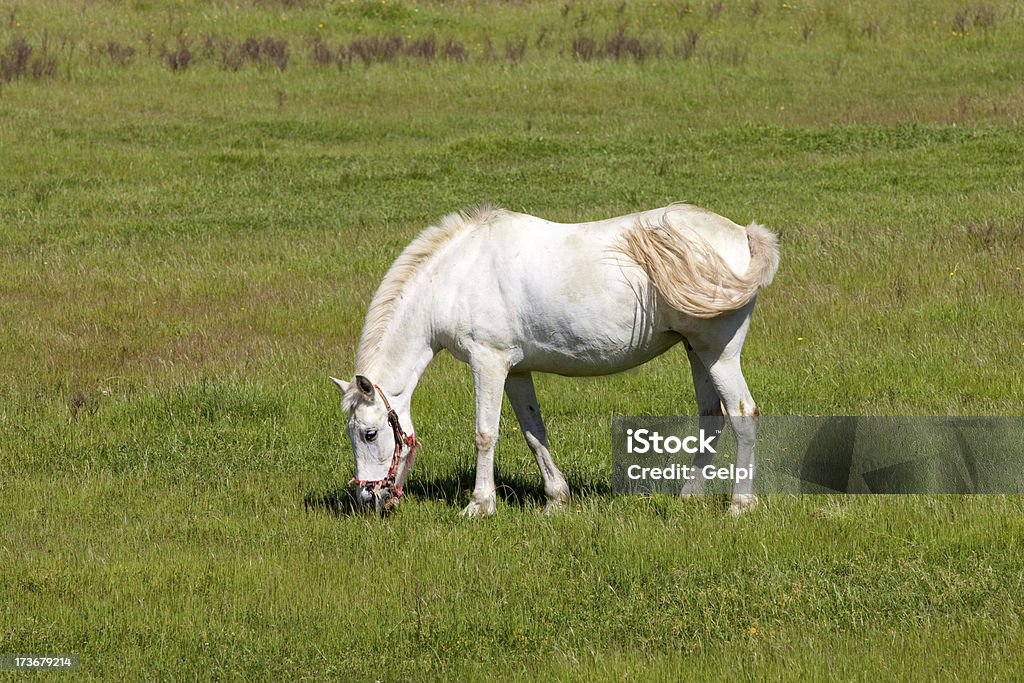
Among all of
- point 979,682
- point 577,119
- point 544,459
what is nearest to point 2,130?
point 577,119

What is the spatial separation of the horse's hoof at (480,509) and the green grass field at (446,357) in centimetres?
14

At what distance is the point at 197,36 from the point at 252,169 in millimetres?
9936

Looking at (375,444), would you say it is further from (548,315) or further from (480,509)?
(548,315)

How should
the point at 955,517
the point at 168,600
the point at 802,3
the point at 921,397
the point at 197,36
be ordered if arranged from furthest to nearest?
1. the point at 802,3
2. the point at 197,36
3. the point at 921,397
4. the point at 955,517
5. the point at 168,600

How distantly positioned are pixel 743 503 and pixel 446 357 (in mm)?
4745

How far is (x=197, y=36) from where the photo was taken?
3006 centimetres

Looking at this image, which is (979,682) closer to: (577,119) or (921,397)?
(921,397)

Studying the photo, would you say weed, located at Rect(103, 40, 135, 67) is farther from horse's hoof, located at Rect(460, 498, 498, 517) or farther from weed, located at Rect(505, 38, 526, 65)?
horse's hoof, located at Rect(460, 498, 498, 517)

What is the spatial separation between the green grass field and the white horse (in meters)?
0.54

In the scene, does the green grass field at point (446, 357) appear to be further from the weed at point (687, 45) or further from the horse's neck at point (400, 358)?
the horse's neck at point (400, 358)

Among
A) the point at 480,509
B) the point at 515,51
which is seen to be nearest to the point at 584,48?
the point at 515,51

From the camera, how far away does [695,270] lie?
7.54m

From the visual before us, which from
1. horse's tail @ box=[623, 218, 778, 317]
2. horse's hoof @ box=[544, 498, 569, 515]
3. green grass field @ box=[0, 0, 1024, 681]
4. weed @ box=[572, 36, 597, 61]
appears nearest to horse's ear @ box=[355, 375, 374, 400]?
green grass field @ box=[0, 0, 1024, 681]

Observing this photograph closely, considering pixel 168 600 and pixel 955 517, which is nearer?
pixel 168 600
